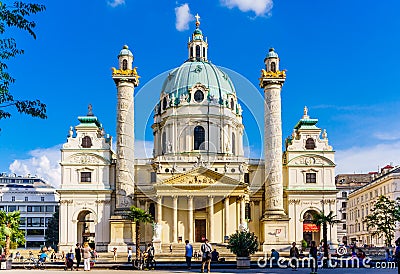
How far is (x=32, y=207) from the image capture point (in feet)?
405

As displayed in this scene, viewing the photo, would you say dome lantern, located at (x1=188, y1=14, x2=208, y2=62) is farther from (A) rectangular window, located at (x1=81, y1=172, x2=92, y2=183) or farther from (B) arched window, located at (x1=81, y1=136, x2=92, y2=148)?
(A) rectangular window, located at (x1=81, y1=172, x2=92, y2=183)

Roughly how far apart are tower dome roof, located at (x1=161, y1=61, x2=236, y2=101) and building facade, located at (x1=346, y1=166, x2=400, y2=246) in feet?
86.9

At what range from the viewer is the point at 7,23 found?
739 inches

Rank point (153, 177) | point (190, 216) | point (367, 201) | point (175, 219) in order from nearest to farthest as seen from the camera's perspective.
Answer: point (175, 219) < point (190, 216) < point (153, 177) < point (367, 201)

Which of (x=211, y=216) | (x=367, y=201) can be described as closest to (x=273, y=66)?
(x=211, y=216)

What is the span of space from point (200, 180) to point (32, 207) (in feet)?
202

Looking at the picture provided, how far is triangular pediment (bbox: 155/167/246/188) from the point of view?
71562mm

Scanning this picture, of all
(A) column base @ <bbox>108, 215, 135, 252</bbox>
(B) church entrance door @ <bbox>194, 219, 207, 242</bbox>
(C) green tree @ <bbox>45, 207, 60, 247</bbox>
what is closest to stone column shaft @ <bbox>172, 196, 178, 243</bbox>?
(B) church entrance door @ <bbox>194, 219, 207, 242</bbox>

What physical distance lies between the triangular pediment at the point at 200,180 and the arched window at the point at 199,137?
39.5 ft

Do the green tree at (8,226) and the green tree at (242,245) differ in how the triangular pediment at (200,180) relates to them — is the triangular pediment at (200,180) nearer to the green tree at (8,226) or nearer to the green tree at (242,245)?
the green tree at (8,226)

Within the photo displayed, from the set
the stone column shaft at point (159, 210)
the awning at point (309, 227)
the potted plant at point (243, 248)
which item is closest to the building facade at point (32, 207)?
the stone column shaft at point (159, 210)

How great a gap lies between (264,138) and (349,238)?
4955 centimetres

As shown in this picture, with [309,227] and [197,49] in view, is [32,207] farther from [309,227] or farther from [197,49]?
[309,227]

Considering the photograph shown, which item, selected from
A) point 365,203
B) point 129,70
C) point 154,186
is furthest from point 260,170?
point 365,203
